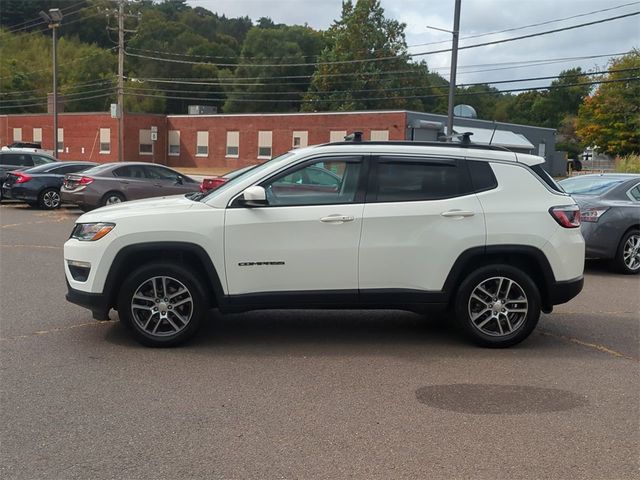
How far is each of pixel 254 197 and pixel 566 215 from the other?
295cm

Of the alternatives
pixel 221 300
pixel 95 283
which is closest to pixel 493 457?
pixel 221 300

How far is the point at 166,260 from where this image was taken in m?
6.05

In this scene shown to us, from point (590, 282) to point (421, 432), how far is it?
6638 mm

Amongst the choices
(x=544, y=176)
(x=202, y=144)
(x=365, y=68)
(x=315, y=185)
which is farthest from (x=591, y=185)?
(x=365, y=68)

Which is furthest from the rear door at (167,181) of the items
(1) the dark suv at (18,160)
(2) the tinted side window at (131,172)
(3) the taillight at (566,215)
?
(3) the taillight at (566,215)

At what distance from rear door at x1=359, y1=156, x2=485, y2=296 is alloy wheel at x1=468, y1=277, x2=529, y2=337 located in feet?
1.34

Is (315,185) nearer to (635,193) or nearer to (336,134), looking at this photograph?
(635,193)

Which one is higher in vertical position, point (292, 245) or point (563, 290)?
point (292, 245)

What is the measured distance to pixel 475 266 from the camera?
627cm

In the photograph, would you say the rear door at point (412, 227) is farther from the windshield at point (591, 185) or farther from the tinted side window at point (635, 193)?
the tinted side window at point (635, 193)

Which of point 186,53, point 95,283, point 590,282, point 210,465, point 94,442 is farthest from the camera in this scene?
point 186,53

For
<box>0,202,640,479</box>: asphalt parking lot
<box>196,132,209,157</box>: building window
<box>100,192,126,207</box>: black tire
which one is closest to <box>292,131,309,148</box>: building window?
<box>196,132,209,157</box>: building window

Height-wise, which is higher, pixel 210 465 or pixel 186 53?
pixel 186 53

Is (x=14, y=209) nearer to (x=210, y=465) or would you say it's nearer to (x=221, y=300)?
(x=221, y=300)
